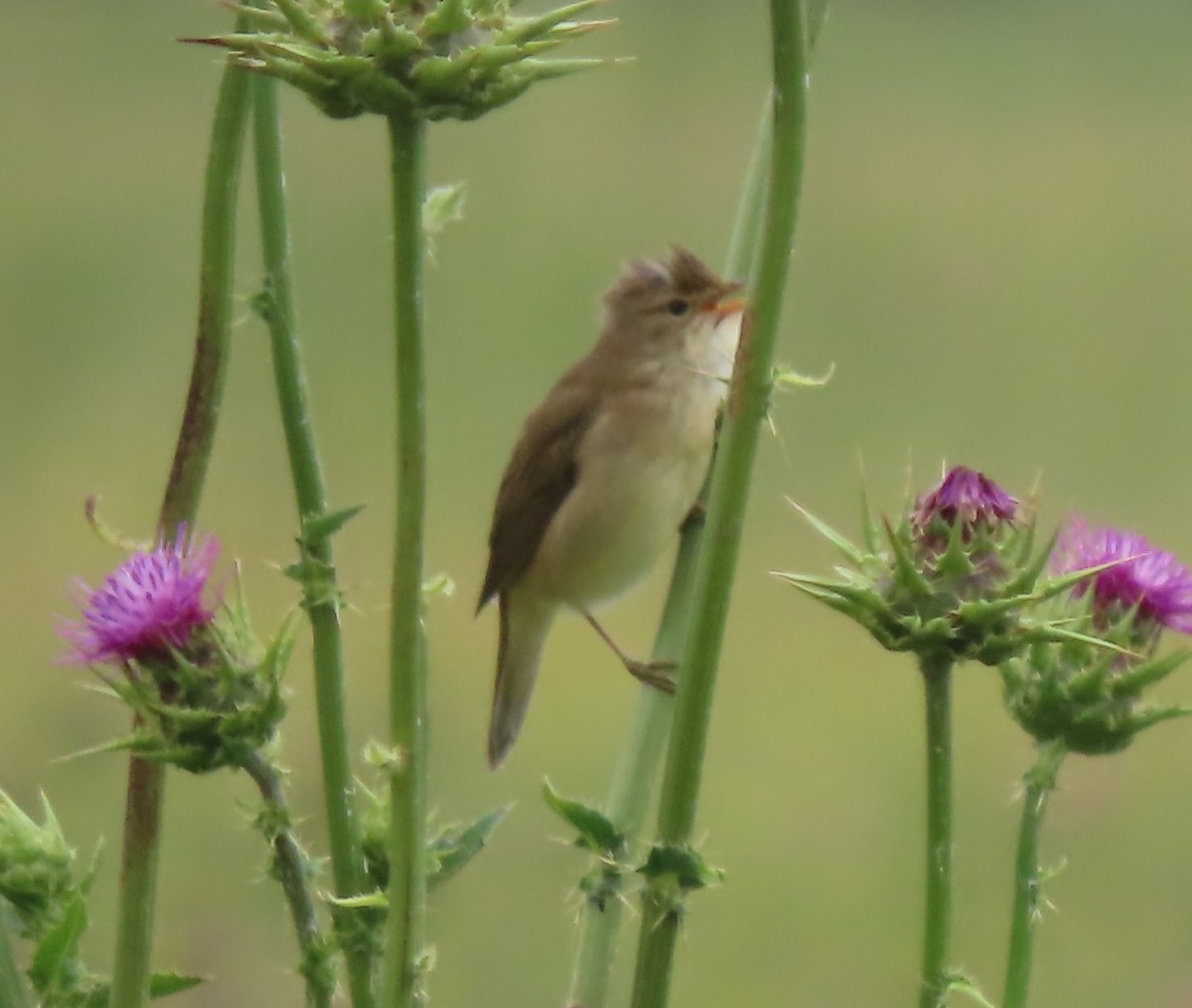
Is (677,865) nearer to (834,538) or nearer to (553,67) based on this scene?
(834,538)

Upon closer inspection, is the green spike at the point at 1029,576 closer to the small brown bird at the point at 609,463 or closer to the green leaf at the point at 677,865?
the green leaf at the point at 677,865

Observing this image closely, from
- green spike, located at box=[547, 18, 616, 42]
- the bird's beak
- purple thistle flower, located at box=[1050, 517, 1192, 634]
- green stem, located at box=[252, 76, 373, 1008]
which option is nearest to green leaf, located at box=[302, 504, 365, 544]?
green stem, located at box=[252, 76, 373, 1008]

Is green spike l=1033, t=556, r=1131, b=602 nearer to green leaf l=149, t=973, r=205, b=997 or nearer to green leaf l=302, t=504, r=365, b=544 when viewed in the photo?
green leaf l=302, t=504, r=365, b=544

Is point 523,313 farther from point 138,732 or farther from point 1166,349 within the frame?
point 138,732

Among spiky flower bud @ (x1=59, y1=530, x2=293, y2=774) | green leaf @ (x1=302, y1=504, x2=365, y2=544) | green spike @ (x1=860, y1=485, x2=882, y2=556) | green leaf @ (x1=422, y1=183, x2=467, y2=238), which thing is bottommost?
spiky flower bud @ (x1=59, y1=530, x2=293, y2=774)

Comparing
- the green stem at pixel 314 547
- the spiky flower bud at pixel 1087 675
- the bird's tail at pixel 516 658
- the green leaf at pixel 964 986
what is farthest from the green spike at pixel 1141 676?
the bird's tail at pixel 516 658

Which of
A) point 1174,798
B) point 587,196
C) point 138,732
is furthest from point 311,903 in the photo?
point 587,196

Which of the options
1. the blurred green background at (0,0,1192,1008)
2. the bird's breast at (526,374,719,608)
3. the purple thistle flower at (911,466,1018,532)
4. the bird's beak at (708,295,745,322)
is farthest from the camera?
the blurred green background at (0,0,1192,1008)
